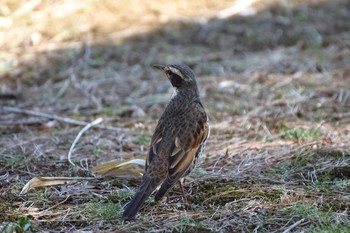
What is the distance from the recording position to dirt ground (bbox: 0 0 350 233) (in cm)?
489

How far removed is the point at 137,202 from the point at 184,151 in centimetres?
88

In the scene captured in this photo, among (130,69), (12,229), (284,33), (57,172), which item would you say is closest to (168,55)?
(130,69)

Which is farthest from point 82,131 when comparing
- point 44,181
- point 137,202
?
point 137,202

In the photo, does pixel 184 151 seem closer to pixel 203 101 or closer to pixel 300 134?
pixel 300 134

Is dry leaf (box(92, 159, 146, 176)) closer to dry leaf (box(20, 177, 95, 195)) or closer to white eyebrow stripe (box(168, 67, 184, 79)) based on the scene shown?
dry leaf (box(20, 177, 95, 195))

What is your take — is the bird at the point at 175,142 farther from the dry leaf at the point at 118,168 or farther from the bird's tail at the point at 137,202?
the dry leaf at the point at 118,168

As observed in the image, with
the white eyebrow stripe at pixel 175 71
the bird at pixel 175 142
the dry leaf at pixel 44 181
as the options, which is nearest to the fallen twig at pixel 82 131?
the dry leaf at pixel 44 181

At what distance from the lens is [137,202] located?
4.70m

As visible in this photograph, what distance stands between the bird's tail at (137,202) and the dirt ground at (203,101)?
8 centimetres

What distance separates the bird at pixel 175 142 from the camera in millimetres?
4934

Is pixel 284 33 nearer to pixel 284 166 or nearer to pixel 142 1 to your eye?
pixel 142 1

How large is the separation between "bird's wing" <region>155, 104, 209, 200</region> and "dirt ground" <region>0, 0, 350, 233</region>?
24cm

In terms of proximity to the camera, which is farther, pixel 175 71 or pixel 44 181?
pixel 175 71

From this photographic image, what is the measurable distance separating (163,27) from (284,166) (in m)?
7.55
